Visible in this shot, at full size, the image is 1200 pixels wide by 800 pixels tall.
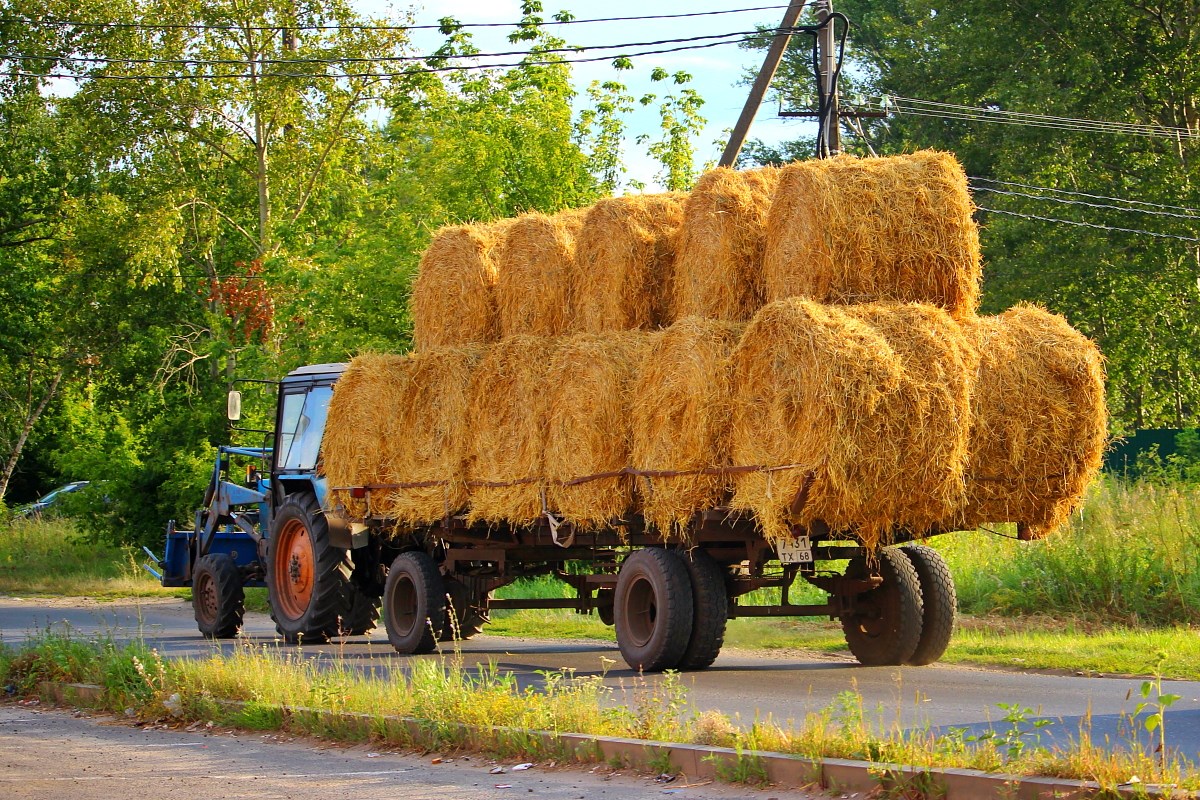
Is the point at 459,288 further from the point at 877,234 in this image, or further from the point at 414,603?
the point at 877,234

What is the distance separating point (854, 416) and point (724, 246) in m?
2.45

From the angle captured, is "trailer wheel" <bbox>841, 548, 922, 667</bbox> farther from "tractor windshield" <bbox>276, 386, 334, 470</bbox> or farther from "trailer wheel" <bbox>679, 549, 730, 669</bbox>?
"tractor windshield" <bbox>276, 386, 334, 470</bbox>

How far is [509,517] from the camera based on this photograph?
1338cm

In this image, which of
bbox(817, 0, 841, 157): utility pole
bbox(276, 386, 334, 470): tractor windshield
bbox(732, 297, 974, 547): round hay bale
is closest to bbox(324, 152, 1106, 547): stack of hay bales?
bbox(732, 297, 974, 547): round hay bale

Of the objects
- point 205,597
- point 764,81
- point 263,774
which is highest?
point 764,81

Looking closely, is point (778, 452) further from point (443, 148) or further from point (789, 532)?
point (443, 148)

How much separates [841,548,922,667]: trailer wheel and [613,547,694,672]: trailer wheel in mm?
1529

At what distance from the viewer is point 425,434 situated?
14.5m

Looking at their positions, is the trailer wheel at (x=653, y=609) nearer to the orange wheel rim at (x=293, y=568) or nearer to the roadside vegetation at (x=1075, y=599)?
the roadside vegetation at (x=1075, y=599)

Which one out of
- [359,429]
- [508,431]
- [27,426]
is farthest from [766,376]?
[27,426]

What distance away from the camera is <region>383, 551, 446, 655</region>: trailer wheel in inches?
590

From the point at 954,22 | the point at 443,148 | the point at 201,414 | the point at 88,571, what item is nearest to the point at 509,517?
the point at 443,148

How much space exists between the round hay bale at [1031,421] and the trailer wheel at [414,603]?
5.47 meters

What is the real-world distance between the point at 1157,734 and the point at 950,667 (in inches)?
175
